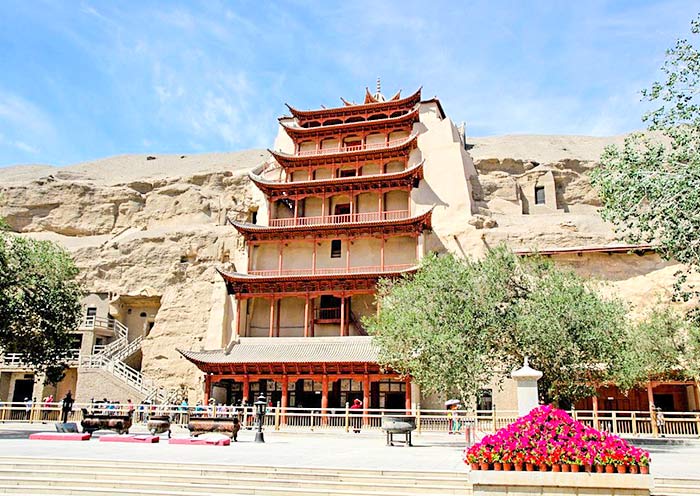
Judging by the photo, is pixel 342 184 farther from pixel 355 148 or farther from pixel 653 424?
pixel 653 424

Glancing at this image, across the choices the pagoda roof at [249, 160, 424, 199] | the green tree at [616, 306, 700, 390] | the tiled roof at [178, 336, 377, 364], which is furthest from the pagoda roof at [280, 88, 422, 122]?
the green tree at [616, 306, 700, 390]

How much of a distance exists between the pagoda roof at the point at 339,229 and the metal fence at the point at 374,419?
12.0 metres

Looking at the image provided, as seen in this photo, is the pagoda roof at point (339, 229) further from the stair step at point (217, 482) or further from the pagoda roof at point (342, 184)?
the stair step at point (217, 482)

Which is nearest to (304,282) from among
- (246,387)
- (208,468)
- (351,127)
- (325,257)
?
(325,257)

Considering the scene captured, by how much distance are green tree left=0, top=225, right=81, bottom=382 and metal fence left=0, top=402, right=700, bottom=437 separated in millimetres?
3182

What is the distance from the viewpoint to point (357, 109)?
4334cm

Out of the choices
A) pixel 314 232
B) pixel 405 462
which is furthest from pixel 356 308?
pixel 405 462

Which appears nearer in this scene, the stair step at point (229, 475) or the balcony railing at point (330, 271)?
the stair step at point (229, 475)

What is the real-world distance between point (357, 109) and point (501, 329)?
27351 millimetres

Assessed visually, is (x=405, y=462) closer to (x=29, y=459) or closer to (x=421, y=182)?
(x=29, y=459)

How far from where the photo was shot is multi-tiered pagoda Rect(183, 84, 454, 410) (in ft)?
106

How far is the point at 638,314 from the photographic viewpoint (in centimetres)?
3161

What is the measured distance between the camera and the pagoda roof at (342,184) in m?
37.8

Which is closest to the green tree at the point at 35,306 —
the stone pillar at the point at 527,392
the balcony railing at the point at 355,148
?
the stone pillar at the point at 527,392
